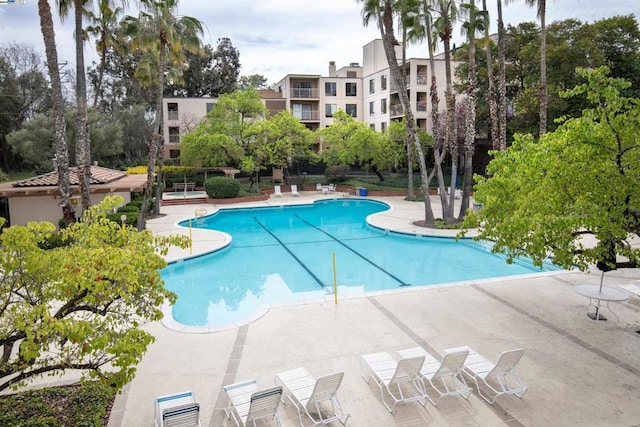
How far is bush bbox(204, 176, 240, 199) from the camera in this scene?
2875cm

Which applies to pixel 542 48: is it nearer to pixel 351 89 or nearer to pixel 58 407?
pixel 58 407

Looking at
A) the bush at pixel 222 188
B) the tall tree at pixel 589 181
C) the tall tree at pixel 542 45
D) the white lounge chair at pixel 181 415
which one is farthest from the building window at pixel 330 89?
the white lounge chair at pixel 181 415

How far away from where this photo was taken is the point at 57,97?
45.2 ft

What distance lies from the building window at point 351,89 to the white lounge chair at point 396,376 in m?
39.0

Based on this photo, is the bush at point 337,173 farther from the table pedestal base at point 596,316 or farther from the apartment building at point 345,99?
the table pedestal base at point 596,316

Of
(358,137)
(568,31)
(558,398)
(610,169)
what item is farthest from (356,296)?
(568,31)

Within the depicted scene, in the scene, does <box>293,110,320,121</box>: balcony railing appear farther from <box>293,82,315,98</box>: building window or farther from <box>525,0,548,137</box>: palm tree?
<box>525,0,548,137</box>: palm tree

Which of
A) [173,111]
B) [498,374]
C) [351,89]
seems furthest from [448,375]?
[351,89]

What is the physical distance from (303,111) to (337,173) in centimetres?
976

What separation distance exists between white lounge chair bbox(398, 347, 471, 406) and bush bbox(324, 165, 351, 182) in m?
29.3

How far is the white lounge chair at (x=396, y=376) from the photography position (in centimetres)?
630

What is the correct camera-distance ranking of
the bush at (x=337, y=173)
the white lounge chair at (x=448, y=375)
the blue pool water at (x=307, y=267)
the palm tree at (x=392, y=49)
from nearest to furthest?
the white lounge chair at (x=448, y=375)
the blue pool water at (x=307, y=267)
the palm tree at (x=392, y=49)
the bush at (x=337, y=173)

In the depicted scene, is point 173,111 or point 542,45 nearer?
point 542,45

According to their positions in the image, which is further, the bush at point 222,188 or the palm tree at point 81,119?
the bush at point 222,188
